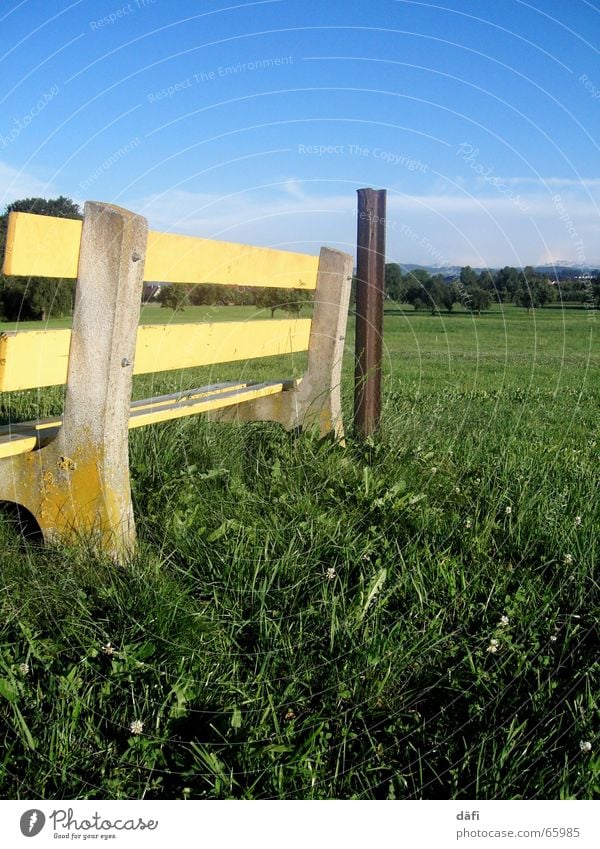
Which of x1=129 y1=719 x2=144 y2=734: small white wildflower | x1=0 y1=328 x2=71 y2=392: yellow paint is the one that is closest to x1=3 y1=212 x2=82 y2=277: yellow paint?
x1=0 y1=328 x2=71 y2=392: yellow paint

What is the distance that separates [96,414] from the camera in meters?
3.00

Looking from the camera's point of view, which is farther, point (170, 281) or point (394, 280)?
point (394, 280)

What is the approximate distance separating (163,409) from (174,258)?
0.72m

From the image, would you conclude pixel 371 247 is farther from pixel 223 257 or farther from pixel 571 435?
pixel 571 435

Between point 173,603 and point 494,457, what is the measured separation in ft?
8.00

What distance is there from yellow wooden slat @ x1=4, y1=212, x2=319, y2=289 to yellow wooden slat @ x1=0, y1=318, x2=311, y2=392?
9.3 inches

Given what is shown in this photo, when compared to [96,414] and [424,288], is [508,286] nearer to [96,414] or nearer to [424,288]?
[424,288]

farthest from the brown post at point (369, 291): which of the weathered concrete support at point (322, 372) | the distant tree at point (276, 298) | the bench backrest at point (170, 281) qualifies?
the distant tree at point (276, 298)

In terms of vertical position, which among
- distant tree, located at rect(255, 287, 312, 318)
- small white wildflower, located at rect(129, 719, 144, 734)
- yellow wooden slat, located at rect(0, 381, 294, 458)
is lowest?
small white wildflower, located at rect(129, 719, 144, 734)

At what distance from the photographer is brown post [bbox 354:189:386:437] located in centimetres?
472
